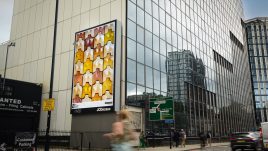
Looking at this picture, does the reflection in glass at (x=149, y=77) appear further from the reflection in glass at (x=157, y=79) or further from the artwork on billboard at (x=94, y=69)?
the artwork on billboard at (x=94, y=69)

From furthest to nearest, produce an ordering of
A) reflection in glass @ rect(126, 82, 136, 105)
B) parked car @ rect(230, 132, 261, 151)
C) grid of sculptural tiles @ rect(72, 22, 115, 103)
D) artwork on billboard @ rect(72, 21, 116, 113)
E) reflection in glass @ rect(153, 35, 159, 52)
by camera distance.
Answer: reflection in glass @ rect(153, 35, 159, 52), reflection in glass @ rect(126, 82, 136, 105), grid of sculptural tiles @ rect(72, 22, 115, 103), artwork on billboard @ rect(72, 21, 116, 113), parked car @ rect(230, 132, 261, 151)

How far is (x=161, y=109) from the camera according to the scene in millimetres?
24766

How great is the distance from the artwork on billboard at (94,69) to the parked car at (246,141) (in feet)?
32.1

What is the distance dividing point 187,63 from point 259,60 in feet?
207

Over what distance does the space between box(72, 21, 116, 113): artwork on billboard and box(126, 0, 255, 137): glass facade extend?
5.51 ft

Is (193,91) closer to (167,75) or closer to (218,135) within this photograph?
(167,75)

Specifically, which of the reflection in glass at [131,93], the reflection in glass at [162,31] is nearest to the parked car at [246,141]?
the reflection in glass at [131,93]

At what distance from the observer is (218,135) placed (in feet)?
139

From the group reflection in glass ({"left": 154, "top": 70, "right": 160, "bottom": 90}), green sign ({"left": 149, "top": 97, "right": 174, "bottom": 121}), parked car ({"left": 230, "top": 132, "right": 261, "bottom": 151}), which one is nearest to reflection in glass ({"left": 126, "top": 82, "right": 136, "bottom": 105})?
green sign ({"left": 149, "top": 97, "right": 174, "bottom": 121})

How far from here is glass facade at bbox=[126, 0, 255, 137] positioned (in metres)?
26.2

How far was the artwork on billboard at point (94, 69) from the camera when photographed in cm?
2331

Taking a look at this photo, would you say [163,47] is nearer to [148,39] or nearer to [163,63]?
[163,63]

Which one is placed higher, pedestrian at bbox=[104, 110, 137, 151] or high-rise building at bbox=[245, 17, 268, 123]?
high-rise building at bbox=[245, 17, 268, 123]

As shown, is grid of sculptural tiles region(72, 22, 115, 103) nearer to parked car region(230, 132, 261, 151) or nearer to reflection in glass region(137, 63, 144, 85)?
reflection in glass region(137, 63, 144, 85)
